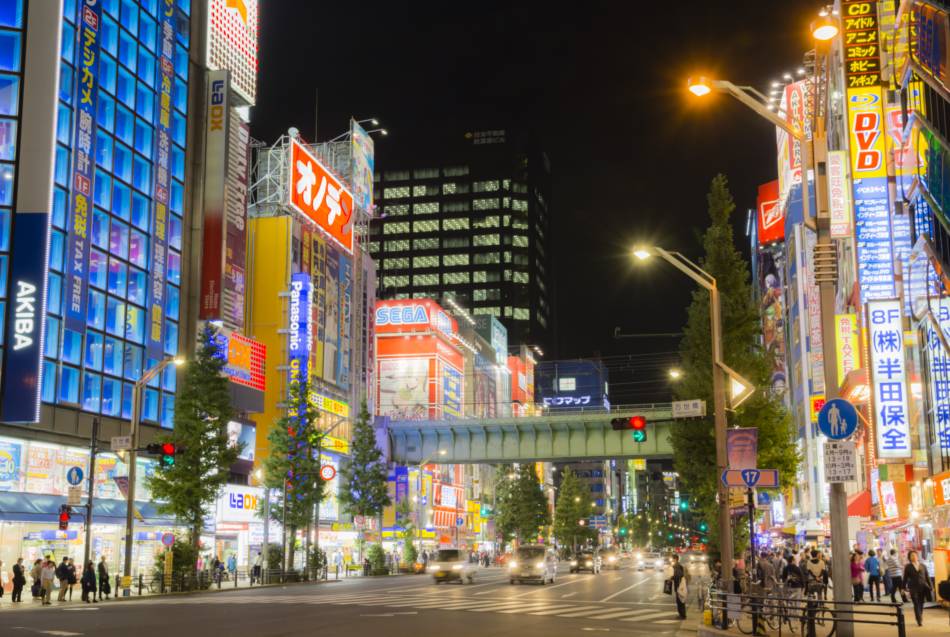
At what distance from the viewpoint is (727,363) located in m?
38.9

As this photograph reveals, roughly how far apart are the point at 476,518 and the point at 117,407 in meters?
90.1

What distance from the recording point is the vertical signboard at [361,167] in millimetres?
96750

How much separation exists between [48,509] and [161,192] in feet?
66.6

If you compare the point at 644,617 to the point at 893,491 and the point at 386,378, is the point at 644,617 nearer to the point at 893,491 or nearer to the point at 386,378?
the point at 893,491

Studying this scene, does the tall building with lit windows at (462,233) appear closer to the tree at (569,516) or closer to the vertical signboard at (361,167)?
the tree at (569,516)

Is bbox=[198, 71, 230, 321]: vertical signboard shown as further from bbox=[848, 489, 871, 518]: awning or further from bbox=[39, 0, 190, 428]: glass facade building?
bbox=[848, 489, 871, 518]: awning

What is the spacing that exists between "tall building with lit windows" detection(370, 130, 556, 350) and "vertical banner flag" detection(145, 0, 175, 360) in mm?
128754

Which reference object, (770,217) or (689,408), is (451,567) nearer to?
(689,408)

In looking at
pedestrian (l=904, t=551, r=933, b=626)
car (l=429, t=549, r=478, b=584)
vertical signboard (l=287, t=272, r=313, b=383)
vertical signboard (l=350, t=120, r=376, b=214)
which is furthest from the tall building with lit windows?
pedestrian (l=904, t=551, r=933, b=626)

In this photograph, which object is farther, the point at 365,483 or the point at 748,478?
the point at 365,483

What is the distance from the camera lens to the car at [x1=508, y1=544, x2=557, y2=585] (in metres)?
53.2

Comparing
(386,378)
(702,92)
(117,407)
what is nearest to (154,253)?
(117,407)

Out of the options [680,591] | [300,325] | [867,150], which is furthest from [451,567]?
[867,150]

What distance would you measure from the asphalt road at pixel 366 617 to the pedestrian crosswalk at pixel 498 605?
0.03 m
